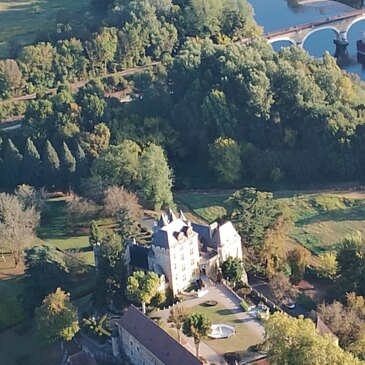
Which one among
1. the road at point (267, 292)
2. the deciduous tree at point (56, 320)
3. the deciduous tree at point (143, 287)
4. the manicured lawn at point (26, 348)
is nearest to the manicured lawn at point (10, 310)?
the manicured lawn at point (26, 348)

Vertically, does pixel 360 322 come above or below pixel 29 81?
below

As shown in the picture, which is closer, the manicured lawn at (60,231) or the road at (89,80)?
the manicured lawn at (60,231)

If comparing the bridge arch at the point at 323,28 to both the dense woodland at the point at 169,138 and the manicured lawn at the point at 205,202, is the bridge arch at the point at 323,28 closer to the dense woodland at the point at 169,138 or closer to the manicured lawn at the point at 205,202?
the dense woodland at the point at 169,138

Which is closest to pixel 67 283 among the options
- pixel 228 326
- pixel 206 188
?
pixel 228 326

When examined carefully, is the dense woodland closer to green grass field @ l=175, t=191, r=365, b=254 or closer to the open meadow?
the open meadow

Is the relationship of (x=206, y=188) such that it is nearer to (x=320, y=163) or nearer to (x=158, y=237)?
(x=320, y=163)

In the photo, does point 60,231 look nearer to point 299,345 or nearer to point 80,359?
point 80,359
